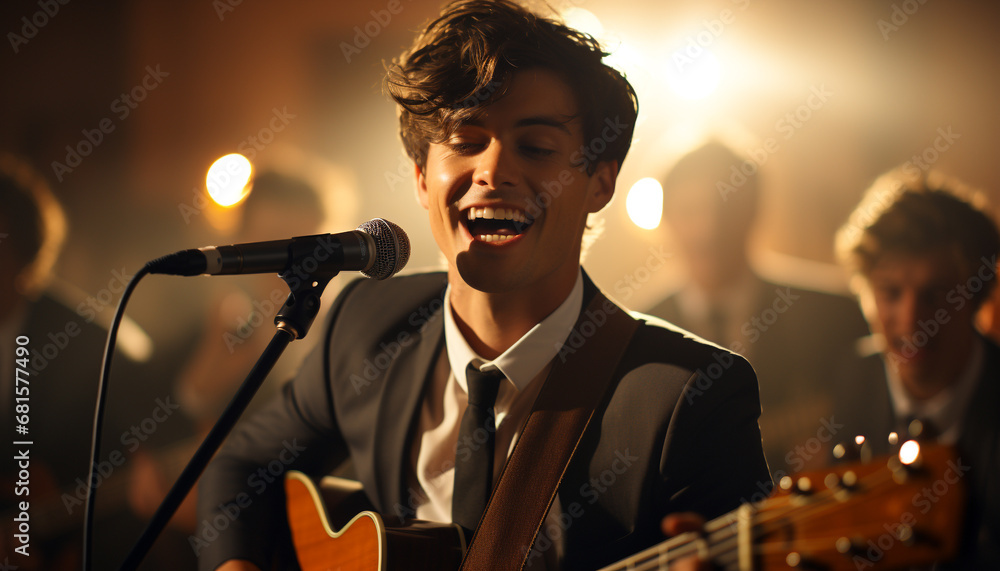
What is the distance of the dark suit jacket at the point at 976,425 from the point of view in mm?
1884

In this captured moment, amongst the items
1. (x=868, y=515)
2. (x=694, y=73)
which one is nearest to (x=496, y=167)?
(x=868, y=515)

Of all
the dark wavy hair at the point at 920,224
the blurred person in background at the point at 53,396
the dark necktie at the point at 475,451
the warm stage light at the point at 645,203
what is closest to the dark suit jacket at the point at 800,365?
the dark wavy hair at the point at 920,224

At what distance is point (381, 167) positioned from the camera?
2684mm

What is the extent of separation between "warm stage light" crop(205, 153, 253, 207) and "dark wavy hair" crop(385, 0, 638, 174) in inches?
56.8

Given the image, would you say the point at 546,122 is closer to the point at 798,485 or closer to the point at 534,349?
the point at 534,349

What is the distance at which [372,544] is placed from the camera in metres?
1.45

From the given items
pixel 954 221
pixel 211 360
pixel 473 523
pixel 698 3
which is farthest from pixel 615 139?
pixel 211 360

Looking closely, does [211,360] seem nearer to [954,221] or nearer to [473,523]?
[473,523]

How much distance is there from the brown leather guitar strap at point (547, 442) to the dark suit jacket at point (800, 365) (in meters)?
0.92

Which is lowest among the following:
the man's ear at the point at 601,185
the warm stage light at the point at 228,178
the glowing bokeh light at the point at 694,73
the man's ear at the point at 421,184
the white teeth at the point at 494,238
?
the white teeth at the point at 494,238

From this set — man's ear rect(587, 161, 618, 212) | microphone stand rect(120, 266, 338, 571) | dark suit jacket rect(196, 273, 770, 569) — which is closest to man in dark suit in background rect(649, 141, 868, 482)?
man's ear rect(587, 161, 618, 212)

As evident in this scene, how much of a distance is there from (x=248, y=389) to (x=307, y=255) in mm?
278

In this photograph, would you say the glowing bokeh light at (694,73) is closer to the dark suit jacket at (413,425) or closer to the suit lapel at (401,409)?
the dark suit jacket at (413,425)

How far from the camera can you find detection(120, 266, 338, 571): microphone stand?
1134mm
